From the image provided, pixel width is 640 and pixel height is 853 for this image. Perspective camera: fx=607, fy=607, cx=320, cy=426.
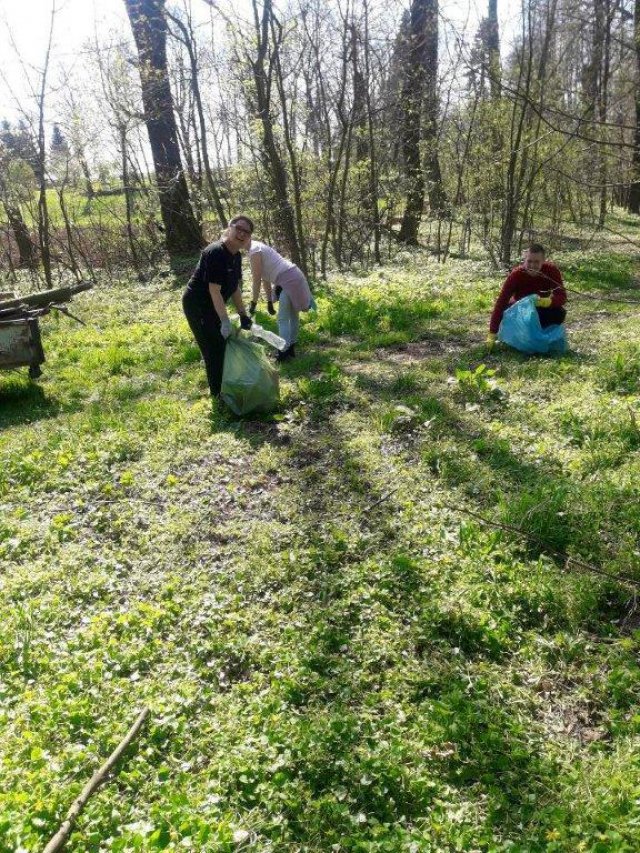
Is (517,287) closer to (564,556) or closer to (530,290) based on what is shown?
(530,290)

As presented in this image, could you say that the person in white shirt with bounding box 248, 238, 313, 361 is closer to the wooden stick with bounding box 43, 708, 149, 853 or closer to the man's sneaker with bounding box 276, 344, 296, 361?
the man's sneaker with bounding box 276, 344, 296, 361

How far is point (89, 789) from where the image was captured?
7.77 feet

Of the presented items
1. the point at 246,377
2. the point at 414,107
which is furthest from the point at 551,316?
the point at 414,107

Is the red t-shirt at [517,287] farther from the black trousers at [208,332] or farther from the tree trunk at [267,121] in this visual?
the tree trunk at [267,121]

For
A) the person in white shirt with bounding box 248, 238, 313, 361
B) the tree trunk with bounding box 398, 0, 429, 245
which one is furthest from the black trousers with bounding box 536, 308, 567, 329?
the tree trunk with bounding box 398, 0, 429, 245

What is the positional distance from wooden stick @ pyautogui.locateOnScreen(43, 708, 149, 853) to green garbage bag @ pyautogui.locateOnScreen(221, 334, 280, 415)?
320cm

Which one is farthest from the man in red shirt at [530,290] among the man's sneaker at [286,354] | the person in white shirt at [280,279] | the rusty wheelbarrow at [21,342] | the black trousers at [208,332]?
the rusty wheelbarrow at [21,342]

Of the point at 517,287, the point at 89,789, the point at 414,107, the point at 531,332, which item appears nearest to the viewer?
the point at 89,789

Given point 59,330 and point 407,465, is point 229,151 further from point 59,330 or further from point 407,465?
→ point 407,465

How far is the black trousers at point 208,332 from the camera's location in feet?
18.6

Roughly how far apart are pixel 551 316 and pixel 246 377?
3284mm

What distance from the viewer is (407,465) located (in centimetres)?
Result: 462

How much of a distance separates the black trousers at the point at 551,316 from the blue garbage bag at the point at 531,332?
0.22 ft

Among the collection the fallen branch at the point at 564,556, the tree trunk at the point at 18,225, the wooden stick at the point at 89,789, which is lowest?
the wooden stick at the point at 89,789
